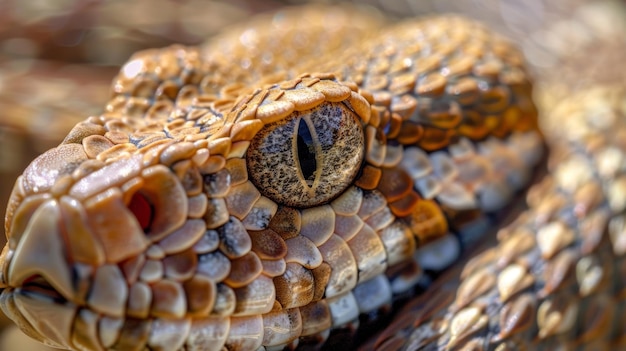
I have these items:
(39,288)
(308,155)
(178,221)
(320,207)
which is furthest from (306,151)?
(39,288)

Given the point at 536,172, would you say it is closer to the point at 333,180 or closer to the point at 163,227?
the point at 333,180

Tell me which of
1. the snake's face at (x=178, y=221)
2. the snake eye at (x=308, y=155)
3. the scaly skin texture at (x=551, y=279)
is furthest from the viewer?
the scaly skin texture at (x=551, y=279)

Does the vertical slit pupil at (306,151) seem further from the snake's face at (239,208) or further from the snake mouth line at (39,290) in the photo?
the snake mouth line at (39,290)

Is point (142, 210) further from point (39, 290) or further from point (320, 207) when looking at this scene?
point (320, 207)

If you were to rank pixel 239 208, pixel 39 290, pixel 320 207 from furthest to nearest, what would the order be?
pixel 320 207 → pixel 239 208 → pixel 39 290

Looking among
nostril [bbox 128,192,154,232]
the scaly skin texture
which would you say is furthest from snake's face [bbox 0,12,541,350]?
the scaly skin texture

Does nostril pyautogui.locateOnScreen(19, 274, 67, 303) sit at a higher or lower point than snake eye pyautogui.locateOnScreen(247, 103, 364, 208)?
lower

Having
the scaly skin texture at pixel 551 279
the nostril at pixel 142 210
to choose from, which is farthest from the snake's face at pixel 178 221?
the scaly skin texture at pixel 551 279

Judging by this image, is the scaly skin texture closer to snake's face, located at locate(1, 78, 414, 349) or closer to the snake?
the snake
